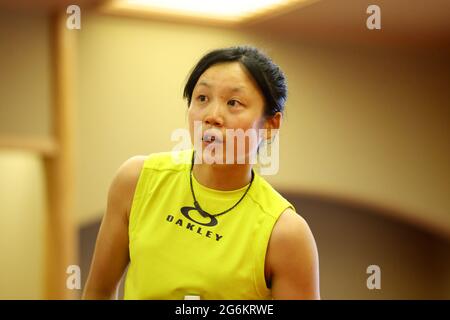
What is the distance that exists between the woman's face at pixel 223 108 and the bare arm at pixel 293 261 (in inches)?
4.7

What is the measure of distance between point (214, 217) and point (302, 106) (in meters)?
1.22

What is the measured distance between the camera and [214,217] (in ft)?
2.74

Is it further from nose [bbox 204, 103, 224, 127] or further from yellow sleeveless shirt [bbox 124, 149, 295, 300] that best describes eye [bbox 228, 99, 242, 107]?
yellow sleeveless shirt [bbox 124, 149, 295, 300]

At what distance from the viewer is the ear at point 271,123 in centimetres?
85

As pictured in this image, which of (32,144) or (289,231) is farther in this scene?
(32,144)

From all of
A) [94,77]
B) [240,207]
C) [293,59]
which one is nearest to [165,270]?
[240,207]

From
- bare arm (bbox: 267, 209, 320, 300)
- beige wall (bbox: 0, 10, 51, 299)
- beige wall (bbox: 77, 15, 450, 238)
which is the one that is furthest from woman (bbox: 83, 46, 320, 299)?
beige wall (bbox: 0, 10, 51, 299)

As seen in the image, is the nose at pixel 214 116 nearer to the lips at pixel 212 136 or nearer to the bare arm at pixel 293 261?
the lips at pixel 212 136

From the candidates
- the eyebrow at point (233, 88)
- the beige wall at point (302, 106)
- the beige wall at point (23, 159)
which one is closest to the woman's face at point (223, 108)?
the eyebrow at point (233, 88)

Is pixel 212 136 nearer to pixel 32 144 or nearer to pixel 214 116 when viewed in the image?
pixel 214 116

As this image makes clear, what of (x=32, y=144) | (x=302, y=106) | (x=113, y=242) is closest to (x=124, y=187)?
(x=113, y=242)

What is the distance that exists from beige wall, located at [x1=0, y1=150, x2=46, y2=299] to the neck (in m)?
1.52

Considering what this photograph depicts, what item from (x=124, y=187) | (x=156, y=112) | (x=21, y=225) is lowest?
(x=21, y=225)

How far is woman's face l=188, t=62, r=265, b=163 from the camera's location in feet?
2.63
